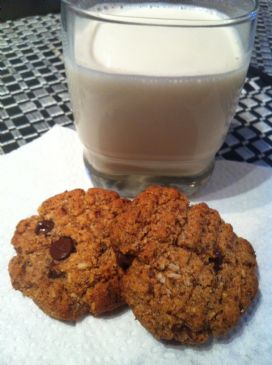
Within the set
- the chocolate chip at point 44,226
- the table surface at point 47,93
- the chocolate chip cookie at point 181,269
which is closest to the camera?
the chocolate chip cookie at point 181,269

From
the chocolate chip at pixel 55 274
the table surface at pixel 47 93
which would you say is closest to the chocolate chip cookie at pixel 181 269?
the chocolate chip at pixel 55 274

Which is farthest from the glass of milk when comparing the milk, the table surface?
the table surface

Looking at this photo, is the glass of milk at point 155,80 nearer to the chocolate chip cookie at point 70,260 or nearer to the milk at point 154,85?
the milk at point 154,85

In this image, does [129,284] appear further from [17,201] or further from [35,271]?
[17,201]

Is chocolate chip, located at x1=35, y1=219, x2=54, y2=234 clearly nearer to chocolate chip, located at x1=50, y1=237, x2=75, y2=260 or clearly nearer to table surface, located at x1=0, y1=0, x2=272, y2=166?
chocolate chip, located at x1=50, y1=237, x2=75, y2=260

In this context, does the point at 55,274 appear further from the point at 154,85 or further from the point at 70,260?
the point at 154,85

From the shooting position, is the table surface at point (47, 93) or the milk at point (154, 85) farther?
the table surface at point (47, 93)

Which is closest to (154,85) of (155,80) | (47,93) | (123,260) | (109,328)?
(155,80)
